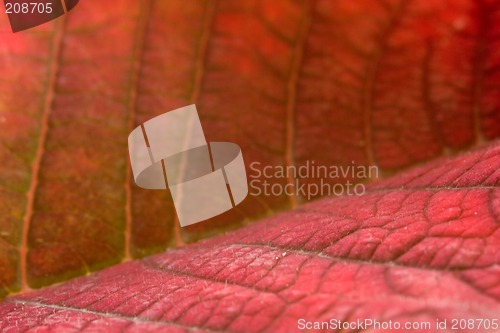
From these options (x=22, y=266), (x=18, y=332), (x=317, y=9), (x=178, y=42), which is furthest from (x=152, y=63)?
(x=18, y=332)

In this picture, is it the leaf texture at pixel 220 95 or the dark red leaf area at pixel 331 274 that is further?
the leaf texture at pixel 220 95

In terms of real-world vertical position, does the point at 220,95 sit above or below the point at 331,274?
above

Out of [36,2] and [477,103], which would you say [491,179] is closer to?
[477,103]

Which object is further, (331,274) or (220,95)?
(220,95)

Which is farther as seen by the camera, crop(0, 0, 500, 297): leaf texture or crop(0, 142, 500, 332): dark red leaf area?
crop(0, 0, 500, 297): leaf texture

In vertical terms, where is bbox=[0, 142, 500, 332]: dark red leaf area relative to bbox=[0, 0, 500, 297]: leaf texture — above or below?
below
